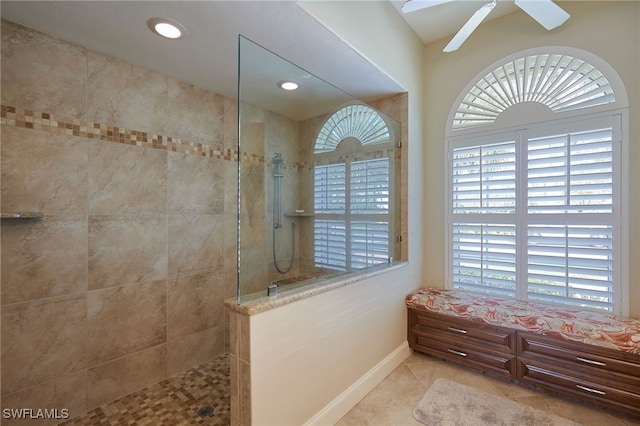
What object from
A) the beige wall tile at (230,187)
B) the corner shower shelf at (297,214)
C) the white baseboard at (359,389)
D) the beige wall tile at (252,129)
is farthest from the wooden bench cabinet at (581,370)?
the beige wall tile at (230,187)

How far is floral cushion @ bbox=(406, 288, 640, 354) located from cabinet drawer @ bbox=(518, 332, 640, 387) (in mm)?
51

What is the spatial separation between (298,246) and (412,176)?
134 cm

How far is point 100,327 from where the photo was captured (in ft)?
6.57

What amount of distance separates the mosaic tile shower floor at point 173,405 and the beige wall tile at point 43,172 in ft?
4.49

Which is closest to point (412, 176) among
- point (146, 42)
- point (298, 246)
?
point (298, 246)

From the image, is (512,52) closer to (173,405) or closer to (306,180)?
(306,180)

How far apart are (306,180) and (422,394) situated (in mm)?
1781

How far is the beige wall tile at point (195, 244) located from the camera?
241 cm

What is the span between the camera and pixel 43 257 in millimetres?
1769

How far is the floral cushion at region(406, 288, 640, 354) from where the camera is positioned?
1821 mm

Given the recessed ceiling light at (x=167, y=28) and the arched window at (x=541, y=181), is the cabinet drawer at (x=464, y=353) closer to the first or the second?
the arched window at (x=541, y=181)

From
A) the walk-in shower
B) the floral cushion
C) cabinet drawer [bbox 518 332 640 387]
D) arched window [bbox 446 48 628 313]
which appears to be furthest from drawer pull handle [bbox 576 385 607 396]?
the walk-in shower

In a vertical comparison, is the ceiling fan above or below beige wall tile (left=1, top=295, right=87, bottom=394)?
above

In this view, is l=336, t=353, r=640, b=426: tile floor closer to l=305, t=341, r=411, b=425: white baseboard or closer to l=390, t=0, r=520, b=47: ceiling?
l=305, t=341, r=411, b=425: white baseboard
